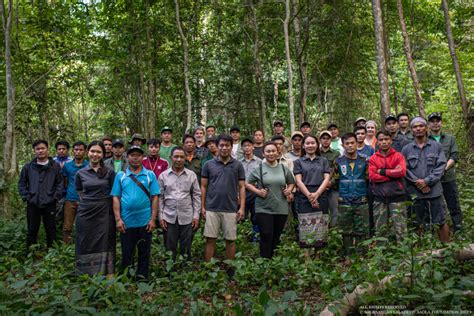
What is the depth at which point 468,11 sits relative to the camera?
12094 mm

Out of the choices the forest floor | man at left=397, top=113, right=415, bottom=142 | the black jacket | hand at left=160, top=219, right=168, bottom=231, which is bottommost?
the forest floor

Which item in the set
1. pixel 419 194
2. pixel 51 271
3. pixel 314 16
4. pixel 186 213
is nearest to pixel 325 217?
pixel 419 194

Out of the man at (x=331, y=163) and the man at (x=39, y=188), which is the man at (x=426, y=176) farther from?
the man at (x=39, y=188)

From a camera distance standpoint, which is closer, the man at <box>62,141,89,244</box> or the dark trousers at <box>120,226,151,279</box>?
the dark trousers at <box>120,226,151,279</box>

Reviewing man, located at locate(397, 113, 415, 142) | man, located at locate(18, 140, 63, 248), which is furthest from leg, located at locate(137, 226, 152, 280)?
man, located at locate(397, 113, 415, 142)

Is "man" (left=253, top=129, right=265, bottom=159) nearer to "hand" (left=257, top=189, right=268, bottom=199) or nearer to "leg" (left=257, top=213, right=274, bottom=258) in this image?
"hand" (left=257, top=189, right=268, bottom=199)

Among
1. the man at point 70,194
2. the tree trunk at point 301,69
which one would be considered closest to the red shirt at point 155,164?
the man at point 70,194

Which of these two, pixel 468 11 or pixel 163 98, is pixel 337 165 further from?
pixel 163 98

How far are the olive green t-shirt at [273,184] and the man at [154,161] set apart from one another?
1.80 meters

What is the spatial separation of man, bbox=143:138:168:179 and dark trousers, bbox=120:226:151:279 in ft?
5.52

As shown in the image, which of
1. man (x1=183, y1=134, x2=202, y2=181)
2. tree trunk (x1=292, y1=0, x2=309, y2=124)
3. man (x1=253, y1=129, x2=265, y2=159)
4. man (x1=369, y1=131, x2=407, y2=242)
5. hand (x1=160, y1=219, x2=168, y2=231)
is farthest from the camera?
tree trunk (x1=292, y1=0, x2=309, y2=124)

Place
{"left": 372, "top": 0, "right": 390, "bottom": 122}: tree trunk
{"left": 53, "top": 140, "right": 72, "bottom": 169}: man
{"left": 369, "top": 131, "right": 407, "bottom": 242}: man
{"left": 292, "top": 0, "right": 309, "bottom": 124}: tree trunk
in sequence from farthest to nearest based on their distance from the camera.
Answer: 1. {"left": 292, "top": 0, "right": 309, "bottom": 124}: tree trunk
2. {"left": 372, "top": 0, "right": 390, "bottom": 122}: tree trunk
3. {"left": 53, "top": 140, "right": 72, "bottom": 169}: man
4. {"left": 369, "top": 131, "right": 407, "bottom": 242}: man

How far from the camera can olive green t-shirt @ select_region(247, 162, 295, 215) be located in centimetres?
548

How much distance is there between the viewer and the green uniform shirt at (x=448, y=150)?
610 cm
